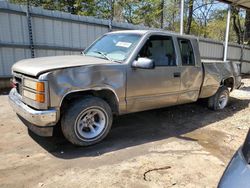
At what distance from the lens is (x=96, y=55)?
459cm

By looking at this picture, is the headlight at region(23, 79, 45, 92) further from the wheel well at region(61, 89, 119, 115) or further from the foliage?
the foliage

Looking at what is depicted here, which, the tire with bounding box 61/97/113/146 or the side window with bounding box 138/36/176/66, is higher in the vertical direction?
the side window with bounding box 138/36/176/66

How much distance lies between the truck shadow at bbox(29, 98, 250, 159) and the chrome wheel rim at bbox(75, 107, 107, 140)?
21 cm

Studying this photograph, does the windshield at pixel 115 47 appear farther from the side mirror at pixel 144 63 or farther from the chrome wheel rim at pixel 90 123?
the chrome wheel rim at pixel 90 123

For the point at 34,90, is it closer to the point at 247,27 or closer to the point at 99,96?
the point at 99,96

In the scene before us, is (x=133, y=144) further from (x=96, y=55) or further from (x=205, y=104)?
(x=205, y=104)

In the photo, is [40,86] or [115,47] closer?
[40,86]

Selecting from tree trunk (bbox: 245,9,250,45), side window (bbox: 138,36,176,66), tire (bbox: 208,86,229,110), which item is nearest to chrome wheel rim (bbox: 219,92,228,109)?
tire (bbox: 208,86,229,110)

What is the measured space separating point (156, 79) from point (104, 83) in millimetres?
1170

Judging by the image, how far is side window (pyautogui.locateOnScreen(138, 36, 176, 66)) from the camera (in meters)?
4.50

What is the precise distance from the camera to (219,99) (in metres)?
6.50

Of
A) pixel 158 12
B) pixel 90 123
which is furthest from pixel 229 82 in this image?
pixel 158 12

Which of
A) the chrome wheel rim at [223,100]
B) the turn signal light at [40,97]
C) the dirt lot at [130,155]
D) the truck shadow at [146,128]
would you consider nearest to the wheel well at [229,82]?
the chrome wheel rim at [223,100]

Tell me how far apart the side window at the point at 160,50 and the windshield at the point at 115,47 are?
271 millimetres
